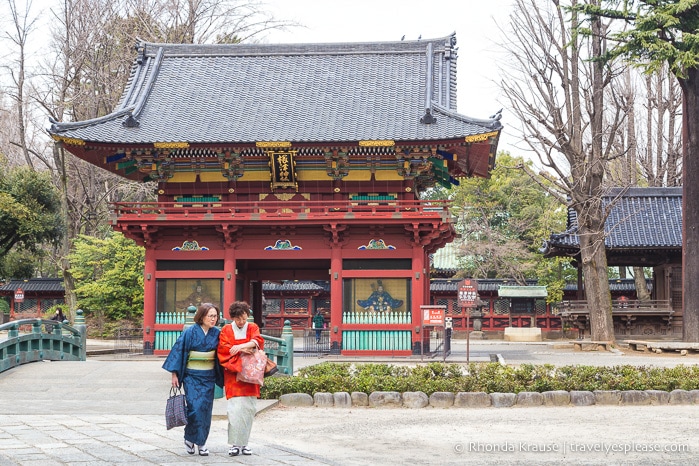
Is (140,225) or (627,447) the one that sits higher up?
(140,225)

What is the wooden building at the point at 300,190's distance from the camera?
27141mm

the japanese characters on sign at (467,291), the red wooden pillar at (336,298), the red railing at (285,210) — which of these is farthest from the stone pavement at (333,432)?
the red railing at (285,210)

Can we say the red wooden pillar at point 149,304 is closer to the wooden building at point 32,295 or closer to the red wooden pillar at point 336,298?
the red wooden pillar at point 336,298

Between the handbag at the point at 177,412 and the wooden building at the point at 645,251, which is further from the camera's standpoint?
the wooden building at the point at 645,251

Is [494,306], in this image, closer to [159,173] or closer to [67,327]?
[159,173]

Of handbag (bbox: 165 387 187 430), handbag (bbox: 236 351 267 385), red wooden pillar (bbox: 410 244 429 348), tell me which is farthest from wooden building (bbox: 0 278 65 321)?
handbag (bbox: 236 351 267 385)

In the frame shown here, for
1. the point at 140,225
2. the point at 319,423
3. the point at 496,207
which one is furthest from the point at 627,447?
the point at 496,207

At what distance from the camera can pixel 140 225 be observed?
1085 inches

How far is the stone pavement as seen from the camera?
1005cm

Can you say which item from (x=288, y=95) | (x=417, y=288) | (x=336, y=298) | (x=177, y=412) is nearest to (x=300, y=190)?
(x=336, y=298)

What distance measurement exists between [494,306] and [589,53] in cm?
2001

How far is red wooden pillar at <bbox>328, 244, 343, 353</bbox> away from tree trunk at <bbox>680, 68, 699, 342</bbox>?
11.8 meters

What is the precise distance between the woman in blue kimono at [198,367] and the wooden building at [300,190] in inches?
661

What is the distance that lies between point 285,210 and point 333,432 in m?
15.7
